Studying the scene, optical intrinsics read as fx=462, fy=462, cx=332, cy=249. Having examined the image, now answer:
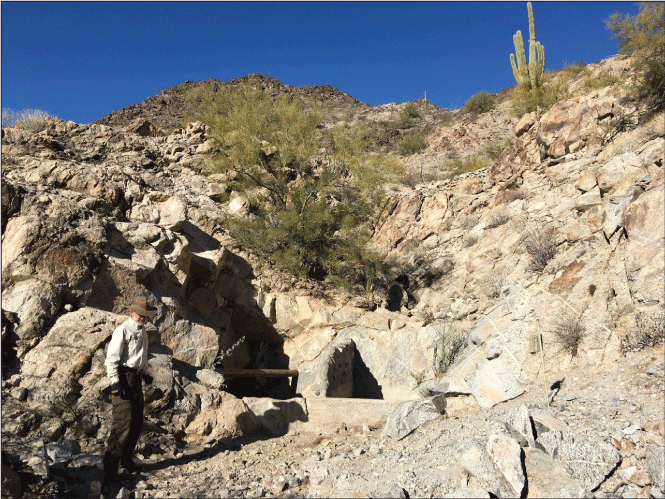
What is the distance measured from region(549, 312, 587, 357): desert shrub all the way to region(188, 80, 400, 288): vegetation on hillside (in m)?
4.93

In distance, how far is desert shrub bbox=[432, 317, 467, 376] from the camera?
25.3 feet

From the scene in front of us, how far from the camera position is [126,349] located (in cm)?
420

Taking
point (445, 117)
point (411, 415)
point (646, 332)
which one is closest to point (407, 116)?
point (445, 117)

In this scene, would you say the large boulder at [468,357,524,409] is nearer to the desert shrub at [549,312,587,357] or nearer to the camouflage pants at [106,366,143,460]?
the desert shrub at [549,312,587,357]

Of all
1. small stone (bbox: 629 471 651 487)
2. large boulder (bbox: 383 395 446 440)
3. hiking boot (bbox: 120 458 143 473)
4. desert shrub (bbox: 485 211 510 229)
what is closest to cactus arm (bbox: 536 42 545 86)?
desert shrub (bbox: 485 211 510 229)

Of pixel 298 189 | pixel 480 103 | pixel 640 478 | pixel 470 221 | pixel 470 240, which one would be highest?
pixel 480 103

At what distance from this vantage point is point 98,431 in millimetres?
4727

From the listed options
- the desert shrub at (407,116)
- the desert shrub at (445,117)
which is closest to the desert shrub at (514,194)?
the desert shrub at (445,117)

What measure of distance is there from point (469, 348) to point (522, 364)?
4.22ft

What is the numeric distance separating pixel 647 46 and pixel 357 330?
9.51 meters

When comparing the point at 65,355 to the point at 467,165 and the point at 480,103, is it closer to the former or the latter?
the point at 467,165

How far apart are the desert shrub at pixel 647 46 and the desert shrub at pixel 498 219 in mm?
3780

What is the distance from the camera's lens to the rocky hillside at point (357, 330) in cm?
388

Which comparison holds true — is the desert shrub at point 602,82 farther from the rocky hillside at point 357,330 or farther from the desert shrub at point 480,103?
the desert shrub at point 480,103
